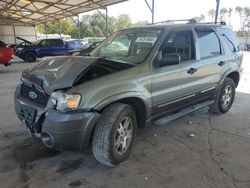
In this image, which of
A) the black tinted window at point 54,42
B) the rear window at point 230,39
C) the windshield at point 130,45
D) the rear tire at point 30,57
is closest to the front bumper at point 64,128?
the windshield at point 130,45

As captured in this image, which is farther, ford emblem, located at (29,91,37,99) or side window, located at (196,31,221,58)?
side window, located at (196,31,221,58)

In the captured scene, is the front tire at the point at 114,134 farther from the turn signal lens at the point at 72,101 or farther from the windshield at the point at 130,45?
the windshield at the point at 130,45

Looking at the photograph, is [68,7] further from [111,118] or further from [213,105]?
[111,118]

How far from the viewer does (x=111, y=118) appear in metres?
3.13

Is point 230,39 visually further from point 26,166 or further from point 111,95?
point 26,166

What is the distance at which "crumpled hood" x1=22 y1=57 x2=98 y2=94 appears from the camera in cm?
307

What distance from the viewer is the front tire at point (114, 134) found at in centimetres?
309

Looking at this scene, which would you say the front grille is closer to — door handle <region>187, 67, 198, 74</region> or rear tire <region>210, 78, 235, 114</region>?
door handle <region>187, 67, 198, 74</region>

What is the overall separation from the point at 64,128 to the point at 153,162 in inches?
53.0

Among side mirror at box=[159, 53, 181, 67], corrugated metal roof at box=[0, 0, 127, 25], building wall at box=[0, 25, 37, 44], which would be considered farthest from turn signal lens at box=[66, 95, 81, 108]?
building wall at box=[0, 25, 37, 44]

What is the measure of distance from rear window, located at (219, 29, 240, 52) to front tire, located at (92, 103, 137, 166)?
2860mm

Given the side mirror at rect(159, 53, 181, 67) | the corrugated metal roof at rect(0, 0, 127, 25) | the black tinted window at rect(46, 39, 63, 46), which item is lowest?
the black tinted window at rect(46, 39, 63, 46)

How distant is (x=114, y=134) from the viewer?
3168mm

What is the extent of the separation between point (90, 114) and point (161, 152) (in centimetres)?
140
